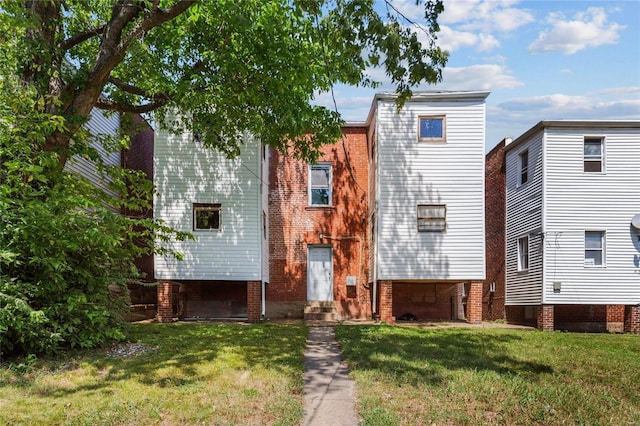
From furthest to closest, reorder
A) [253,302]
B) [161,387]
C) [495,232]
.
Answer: [495,232]
[253,302]
[161,387]

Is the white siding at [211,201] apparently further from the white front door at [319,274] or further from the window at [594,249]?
the window at [594,249]

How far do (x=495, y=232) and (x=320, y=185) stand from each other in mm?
7499

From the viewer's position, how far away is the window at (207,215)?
1606 centimetres

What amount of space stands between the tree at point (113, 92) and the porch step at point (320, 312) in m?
6.77

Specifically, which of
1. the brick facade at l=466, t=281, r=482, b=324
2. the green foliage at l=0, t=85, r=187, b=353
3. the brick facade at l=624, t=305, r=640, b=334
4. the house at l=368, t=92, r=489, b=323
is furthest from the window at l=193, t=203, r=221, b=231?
the brick facade at l=624, t=305, r=640, b=334

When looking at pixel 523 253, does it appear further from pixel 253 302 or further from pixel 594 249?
pixel 253 302

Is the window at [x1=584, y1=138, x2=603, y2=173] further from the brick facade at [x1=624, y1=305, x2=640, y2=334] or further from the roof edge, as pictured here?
the brick facade at [x1=624, y1=305, x2=640, y2=334]

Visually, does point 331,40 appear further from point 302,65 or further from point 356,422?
point 356,422

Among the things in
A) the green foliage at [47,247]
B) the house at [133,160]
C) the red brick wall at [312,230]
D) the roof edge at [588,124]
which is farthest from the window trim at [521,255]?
the green foliage at [47,247]

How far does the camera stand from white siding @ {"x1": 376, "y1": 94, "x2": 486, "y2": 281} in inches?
630

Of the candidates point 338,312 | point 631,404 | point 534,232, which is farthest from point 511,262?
point 631,404

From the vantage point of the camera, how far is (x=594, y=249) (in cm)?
1582

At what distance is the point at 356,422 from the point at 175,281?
12.0m

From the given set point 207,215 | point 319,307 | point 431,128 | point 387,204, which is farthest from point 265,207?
point 431,128
